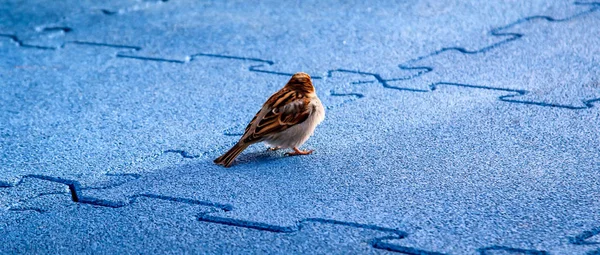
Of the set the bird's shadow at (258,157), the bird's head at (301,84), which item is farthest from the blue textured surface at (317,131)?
the bird's head at (301,84)

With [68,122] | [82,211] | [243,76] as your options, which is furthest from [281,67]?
[82,211]

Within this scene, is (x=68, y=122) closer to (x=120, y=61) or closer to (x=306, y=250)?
(x=120, y=61)

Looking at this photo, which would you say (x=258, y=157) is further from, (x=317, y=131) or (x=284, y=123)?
(x=317, y=131)

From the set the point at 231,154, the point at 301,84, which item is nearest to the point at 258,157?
the point at 231,154

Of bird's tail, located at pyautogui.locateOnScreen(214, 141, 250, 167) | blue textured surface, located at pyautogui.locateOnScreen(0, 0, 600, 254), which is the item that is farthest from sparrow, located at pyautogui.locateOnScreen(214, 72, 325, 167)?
blue textured surface, located at pyautogui.locateOnScreen(0, 0, 600, 254)

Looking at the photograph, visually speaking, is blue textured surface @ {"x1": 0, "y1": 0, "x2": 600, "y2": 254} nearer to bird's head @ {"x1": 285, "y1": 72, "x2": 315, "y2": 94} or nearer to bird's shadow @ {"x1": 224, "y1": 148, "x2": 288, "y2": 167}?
bird's shadow @ {"x1": 224, "y1": 148, "x2": 288, "y2": 167}
